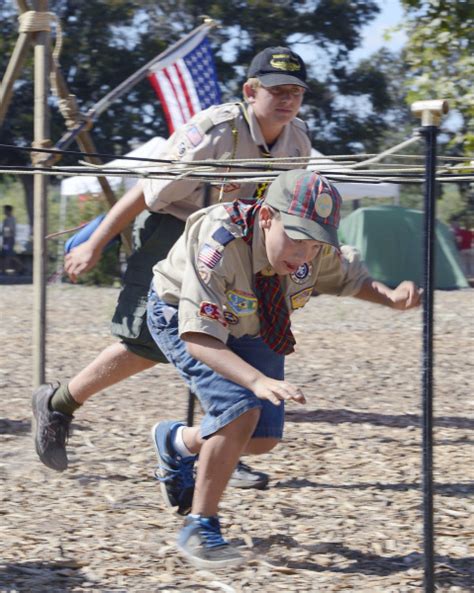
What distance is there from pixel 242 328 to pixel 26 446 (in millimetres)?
1956

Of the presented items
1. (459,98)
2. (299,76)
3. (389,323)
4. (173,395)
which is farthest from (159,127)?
(299,76)

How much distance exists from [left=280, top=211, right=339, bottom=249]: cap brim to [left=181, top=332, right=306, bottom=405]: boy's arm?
0.39 metres

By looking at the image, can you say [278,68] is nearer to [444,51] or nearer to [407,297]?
[407,297]

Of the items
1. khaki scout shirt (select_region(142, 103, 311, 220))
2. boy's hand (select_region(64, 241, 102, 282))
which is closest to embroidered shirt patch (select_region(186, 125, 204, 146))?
khaki scout shirt (select_region(142, 103, 311, 220))

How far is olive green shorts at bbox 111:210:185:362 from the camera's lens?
163 inches

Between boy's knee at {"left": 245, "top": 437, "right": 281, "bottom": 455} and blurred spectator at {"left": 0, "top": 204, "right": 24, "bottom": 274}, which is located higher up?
blurred spectator at {"left": 0, "top": 204, "right": 24, "bottom": 274}

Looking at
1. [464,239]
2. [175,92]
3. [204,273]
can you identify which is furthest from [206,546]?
[464,239]

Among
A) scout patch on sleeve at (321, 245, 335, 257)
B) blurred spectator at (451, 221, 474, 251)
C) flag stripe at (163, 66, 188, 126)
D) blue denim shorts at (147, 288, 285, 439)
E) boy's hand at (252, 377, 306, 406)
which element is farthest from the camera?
blurred spectator at (451, 221, 474, 251)

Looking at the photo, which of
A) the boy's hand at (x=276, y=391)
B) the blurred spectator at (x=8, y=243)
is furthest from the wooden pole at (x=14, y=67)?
the blurred spectator at (x=8, y=243)

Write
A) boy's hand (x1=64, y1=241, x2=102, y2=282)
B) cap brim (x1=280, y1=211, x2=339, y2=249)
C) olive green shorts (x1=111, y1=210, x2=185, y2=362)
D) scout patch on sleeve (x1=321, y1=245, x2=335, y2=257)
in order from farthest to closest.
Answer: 1. olive green shorts (x1=111, y1=210, x2=185, y2=362)
2. boy's hand (x1=64, y1=241, x2=102, y2=282)
3. scout patch on sleeve (x1=321, y1=245, x2=335, y2=257)
4. cap brim (x1=280, y1=211, x2=339, y2=249)

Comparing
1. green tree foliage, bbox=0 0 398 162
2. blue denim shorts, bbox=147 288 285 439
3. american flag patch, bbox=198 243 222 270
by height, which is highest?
green tree foliage, bbox=0 0 398 162

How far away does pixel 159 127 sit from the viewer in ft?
98.5

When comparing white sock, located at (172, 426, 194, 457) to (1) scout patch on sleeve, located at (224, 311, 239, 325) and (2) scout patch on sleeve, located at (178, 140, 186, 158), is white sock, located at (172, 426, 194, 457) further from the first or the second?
(2) scout patch on sleeve, located at (178, 140, 186, 158)

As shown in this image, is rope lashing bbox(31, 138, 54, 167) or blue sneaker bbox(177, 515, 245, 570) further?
rope lashing bbox(31, 138, 54, 167)
